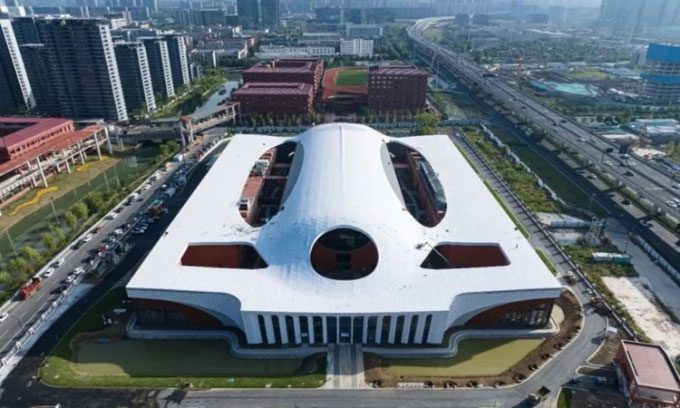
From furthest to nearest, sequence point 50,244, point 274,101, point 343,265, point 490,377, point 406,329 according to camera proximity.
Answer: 1. point 274,101
2. point 50,244
3. point 343,265
4. point 406,329
5. point 490,377

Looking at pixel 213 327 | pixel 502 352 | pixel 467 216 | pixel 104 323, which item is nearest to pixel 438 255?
pixel 467 216

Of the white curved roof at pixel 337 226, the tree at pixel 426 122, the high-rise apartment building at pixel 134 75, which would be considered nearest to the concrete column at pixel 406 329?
the white curved roof at pixel 337 226

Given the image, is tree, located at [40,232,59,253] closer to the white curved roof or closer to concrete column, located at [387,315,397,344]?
the white curved roof

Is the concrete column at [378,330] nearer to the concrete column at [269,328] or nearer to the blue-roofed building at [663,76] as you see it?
A: the concrete column at [269,328]

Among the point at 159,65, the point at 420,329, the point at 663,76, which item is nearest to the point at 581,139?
the point at 663,76

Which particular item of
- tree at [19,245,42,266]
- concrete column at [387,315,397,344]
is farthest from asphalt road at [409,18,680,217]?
tree at [19,245,42,266]

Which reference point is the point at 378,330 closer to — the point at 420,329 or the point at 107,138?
the point at 420,329
